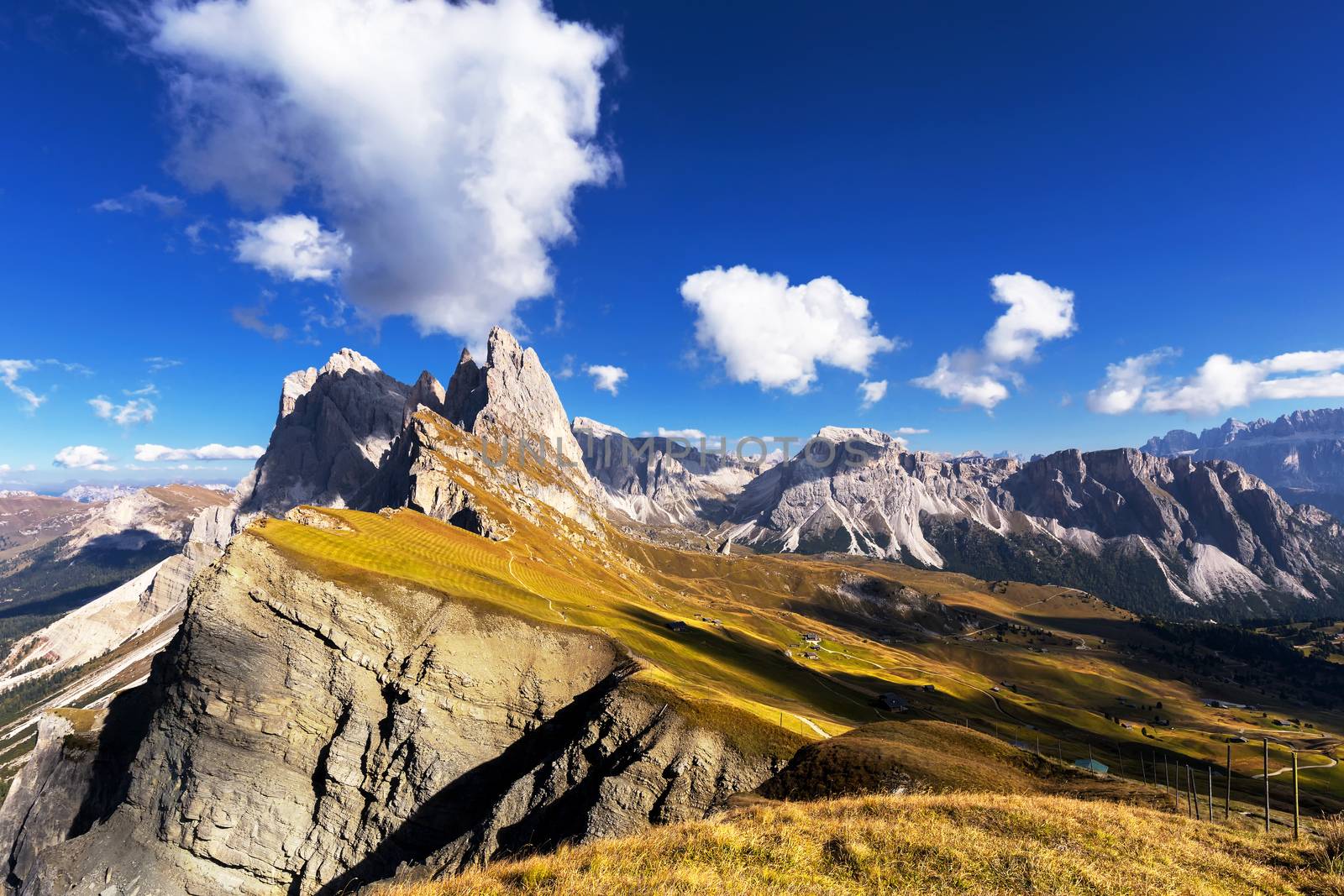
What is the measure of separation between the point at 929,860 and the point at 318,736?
215 ft

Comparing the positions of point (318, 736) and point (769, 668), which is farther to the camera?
point (769, 668)

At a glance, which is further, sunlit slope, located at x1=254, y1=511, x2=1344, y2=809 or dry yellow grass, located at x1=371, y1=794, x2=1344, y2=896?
sunlit slope, located at x1=254, y1=511, x2=1344, y2=809

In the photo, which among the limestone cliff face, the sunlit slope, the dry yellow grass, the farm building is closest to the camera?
the dry yellow grass

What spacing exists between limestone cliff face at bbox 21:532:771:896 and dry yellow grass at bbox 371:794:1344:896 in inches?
1335

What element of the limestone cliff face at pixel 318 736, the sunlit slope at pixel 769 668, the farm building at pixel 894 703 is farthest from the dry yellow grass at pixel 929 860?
the farm building at pixel 894 703

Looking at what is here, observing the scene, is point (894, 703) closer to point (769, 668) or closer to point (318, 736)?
point (769, 668)

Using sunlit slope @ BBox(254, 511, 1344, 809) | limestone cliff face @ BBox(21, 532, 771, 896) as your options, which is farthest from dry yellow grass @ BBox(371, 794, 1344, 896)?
limestone cliff face @ BBox(21, 532, 771, 896)

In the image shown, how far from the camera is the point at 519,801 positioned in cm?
4884

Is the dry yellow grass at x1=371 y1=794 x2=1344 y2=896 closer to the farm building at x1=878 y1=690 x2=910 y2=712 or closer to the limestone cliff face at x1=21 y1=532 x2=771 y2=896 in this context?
the limestone cliff face at x1=21 y1=532 x2=771 y2=896

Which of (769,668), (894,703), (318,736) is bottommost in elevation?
(894,703)

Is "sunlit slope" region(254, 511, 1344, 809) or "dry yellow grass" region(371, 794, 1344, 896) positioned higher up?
"dry yellow grass" region(371, 794, 1344, 896)

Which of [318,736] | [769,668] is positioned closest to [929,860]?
[318,736]

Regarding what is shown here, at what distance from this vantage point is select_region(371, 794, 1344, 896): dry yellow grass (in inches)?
590

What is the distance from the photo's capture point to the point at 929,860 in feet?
55.9
